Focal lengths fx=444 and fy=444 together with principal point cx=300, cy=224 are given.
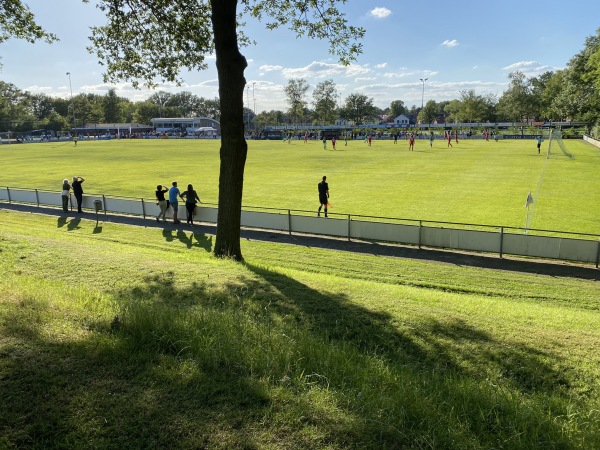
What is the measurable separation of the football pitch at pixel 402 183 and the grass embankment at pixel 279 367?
10.8 meters

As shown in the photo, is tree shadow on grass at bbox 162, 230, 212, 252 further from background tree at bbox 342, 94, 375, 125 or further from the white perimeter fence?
background tree at bbox 342, 94, 375, 125

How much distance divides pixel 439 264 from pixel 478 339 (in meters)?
7.25

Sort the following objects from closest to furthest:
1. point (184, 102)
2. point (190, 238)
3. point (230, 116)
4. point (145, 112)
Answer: point (230, 116) < point (190, 238) < point (145, 112) < point (184, 102)

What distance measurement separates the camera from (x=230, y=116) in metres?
11.2

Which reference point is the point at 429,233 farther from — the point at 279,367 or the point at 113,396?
the point at 113,396

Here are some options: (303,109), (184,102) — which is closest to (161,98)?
(184,102)

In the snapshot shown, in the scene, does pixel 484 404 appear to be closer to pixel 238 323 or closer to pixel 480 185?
pixel 238 323

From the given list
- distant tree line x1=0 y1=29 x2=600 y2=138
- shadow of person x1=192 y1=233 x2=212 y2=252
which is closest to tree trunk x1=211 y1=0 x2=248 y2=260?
shadow of person x1=192 y1=233 x2=212 y2=252

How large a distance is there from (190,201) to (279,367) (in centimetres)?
1446

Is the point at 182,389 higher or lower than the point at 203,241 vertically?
higher

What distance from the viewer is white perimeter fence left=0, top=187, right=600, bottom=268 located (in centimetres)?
1306

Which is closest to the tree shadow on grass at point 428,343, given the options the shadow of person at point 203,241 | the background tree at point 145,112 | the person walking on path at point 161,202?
the shadow of person at point 203,241

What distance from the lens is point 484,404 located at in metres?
3.84

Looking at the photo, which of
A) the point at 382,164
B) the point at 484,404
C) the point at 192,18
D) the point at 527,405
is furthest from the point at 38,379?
the point at 382,164
